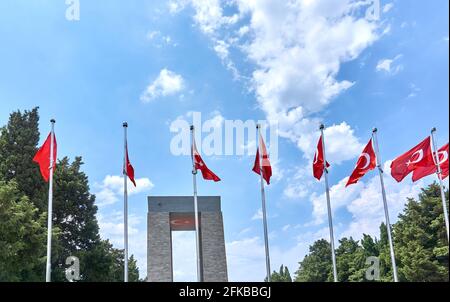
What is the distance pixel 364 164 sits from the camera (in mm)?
17375

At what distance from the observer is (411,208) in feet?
110

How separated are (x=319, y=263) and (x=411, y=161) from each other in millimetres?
39552

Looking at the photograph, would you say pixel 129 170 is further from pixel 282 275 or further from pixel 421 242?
pixel 282 275

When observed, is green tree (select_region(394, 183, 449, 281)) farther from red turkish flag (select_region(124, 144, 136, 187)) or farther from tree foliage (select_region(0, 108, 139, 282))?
red turkish flag (select_region(124, 144, 136, 187))

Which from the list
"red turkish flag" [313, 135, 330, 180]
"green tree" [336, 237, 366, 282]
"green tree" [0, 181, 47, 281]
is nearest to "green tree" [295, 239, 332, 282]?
"green tree" [336, 237, 366, 282]

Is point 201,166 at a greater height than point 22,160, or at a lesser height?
lesser

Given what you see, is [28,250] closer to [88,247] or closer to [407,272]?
[88,247]

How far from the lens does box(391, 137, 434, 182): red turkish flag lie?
54.8 ft

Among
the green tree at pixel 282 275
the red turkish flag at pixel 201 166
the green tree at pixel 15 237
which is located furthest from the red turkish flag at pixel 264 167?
the green tree at pixel 282 275

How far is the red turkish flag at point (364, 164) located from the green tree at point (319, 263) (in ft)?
115

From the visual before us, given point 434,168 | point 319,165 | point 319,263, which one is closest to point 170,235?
point 319,165

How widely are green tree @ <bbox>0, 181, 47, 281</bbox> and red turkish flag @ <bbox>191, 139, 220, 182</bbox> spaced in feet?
23.3
